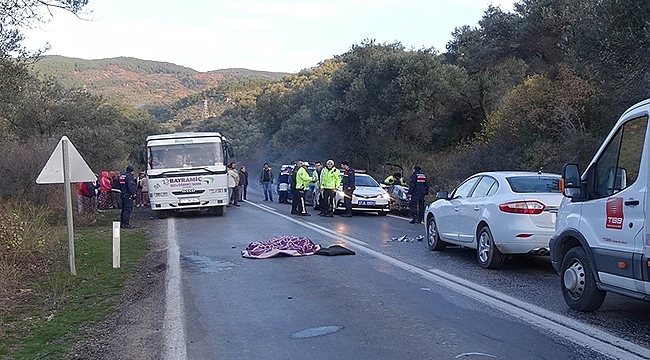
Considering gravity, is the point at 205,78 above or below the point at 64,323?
above

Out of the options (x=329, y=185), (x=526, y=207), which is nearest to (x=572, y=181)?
(x=526, y=207)

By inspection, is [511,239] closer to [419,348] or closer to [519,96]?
[419,348]

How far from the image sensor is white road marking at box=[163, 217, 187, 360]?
6.60 m

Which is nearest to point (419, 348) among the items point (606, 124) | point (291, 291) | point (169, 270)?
point (291, 291)

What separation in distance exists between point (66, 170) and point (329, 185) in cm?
1113

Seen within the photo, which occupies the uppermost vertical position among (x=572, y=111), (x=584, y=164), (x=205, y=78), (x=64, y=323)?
(x=205, y=78)

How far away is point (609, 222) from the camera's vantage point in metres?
6.97

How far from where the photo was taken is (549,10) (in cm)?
2494

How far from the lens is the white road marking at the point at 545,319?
6.14 m

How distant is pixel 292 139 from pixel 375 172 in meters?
26.3

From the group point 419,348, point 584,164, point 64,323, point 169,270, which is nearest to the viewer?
point 419,348

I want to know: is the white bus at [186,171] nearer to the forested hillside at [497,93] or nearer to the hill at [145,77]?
the forested hillside at [497,93]

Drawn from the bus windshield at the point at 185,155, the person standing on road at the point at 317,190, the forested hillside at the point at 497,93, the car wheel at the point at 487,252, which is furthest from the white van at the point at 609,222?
the bus windshield at the point at 185,155

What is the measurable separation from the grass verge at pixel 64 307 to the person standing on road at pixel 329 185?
808 cm
